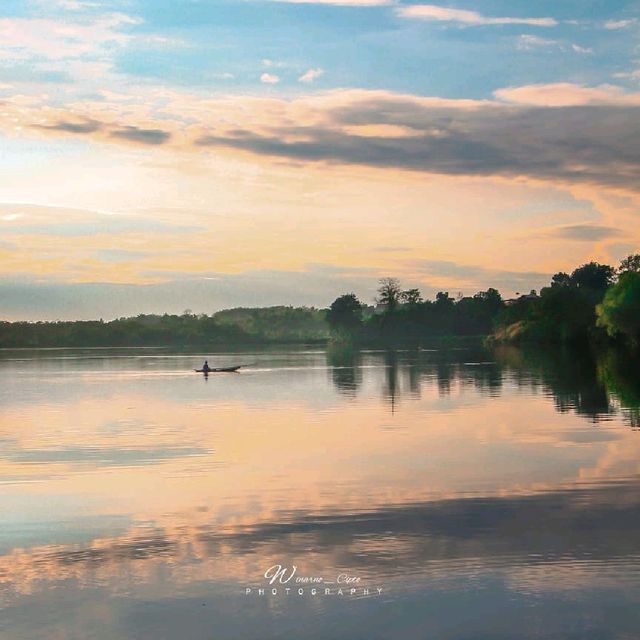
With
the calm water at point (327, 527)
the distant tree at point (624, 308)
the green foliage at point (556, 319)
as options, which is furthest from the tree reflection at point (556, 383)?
the green foliage at point (556, 319)

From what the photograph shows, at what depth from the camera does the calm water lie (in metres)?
12.2

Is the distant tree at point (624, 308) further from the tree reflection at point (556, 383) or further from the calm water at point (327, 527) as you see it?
the calm water at point (327, 527)

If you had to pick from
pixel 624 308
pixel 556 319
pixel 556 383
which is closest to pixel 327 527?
pixel 556 383

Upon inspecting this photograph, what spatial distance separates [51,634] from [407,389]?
46041 mm

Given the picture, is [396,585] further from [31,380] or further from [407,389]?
[31,380]

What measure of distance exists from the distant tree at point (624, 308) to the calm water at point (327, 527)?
2671 inches

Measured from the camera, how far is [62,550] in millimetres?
15922

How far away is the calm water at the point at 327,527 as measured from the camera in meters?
12.2

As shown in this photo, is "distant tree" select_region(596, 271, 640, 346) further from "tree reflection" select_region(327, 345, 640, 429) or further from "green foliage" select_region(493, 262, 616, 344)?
"green foliage" select_region(493, 262, 616, 344)

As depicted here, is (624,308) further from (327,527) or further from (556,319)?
(327,527)

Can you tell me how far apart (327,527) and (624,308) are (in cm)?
9276

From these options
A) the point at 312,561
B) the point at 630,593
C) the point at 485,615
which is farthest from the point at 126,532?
the point at 630,593

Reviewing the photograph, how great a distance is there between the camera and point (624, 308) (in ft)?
341

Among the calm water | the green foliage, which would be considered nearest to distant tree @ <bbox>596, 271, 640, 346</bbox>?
the green foliage
